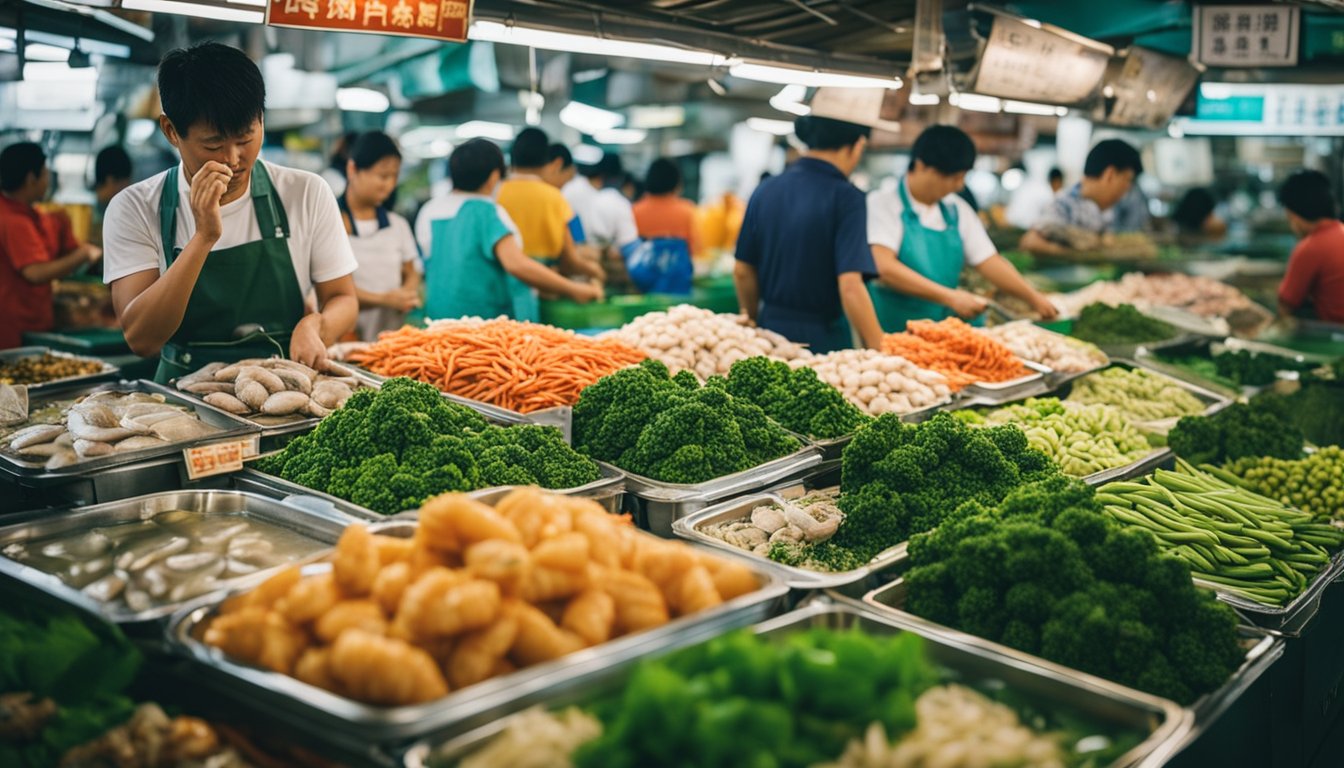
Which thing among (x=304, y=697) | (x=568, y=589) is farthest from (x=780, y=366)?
(x=304, y=697)

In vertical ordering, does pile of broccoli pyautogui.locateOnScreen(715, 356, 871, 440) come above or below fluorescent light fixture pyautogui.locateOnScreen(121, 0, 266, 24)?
below

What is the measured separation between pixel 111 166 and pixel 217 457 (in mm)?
6059

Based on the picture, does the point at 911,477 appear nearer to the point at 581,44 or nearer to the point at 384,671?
the point at 384,671

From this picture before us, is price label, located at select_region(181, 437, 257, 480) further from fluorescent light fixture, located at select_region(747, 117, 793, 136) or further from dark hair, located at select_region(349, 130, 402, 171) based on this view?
fluorescent light fixture, located at select_region(747, 117, 793, 136)

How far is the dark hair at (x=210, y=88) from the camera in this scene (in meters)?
3.03

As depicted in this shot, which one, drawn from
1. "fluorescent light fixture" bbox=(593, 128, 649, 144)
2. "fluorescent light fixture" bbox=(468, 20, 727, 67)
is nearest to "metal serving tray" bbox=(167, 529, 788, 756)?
"fluorescent light fixture" bbox=(468, 20, 727, 67)

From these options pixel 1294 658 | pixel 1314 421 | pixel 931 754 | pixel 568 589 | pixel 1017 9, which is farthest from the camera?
pixel 1017 9

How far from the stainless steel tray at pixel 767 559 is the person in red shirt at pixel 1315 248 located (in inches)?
221

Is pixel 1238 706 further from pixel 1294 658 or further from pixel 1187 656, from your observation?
pixel 1294 658

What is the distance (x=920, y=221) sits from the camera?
607 cm

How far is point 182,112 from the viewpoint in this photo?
10.1 feet

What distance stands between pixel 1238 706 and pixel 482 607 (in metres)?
1.70

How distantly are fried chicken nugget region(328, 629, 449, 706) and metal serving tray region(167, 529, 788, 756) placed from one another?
2 centimetres

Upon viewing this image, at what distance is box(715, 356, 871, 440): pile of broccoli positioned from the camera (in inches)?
141
